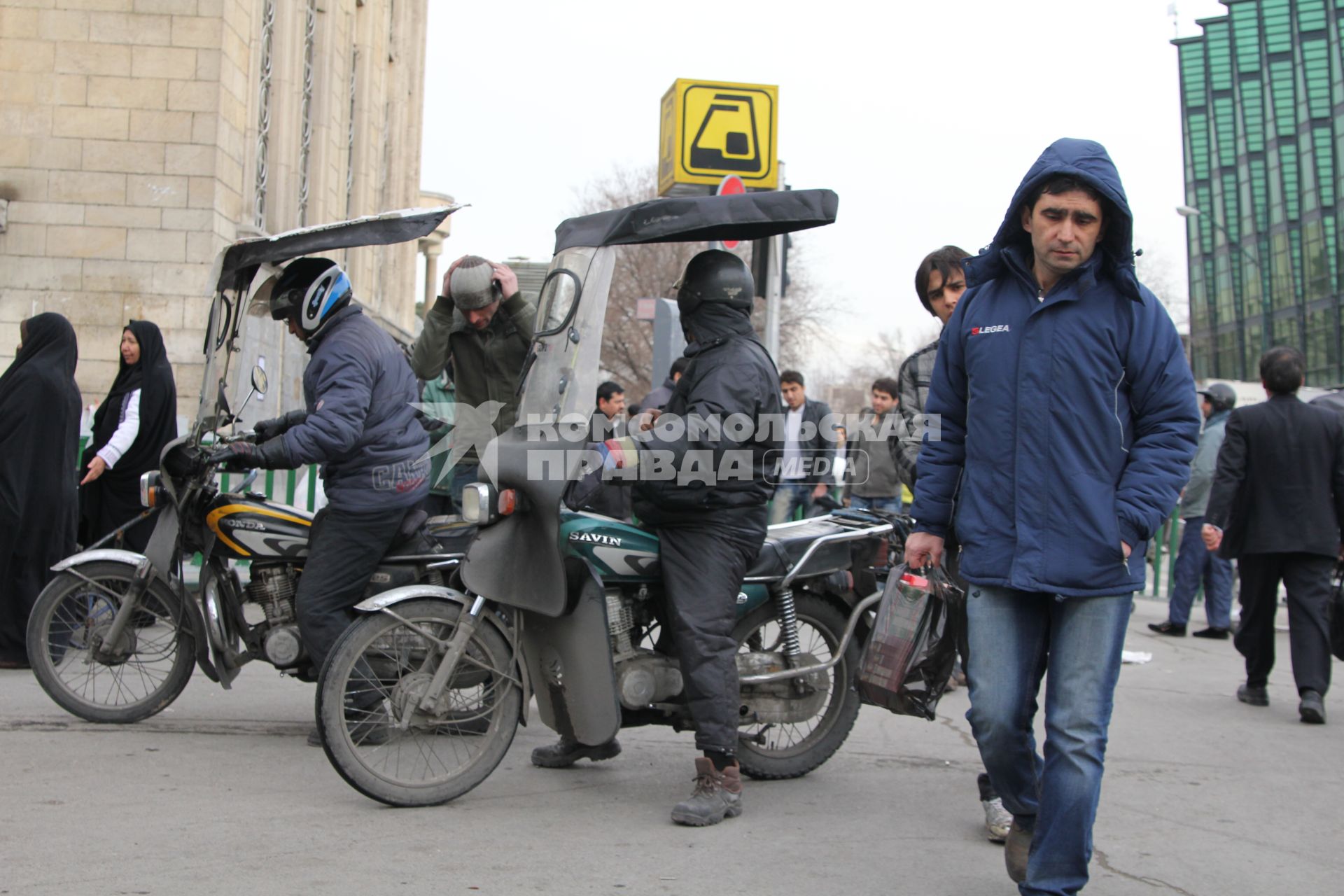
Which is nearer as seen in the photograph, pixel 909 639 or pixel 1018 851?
pixel 1018 851

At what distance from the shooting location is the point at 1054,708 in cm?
360

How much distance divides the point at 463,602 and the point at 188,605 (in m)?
1.54

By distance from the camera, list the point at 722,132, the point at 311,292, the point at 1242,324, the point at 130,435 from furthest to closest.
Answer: the point at 1242,324 < the point at 722,132 < the point at 130,435 < the point at 311,292

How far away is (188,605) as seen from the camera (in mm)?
5633

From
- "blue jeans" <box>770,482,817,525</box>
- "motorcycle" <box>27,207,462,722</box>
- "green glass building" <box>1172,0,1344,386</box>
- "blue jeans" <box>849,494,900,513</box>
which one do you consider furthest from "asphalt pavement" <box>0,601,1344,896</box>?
"green glass building" <box>1172,0,1344,386</box>

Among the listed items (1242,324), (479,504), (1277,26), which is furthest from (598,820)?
(1242,324)

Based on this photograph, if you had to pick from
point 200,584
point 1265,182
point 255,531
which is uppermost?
point 1265,182

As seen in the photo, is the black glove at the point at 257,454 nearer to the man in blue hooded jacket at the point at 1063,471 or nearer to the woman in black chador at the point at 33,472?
the woman in black chador at the point at 33,472

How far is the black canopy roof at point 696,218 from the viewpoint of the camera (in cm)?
460

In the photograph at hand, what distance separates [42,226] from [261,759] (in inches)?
377

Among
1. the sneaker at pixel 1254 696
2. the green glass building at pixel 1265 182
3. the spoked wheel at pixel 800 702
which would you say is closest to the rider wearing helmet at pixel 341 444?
the spoked wheel at pixel 800 702

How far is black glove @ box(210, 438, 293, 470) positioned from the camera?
17.1 ft

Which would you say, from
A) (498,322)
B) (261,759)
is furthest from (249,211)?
(261,759)

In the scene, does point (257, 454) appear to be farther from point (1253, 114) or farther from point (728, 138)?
point (1253, 114)
